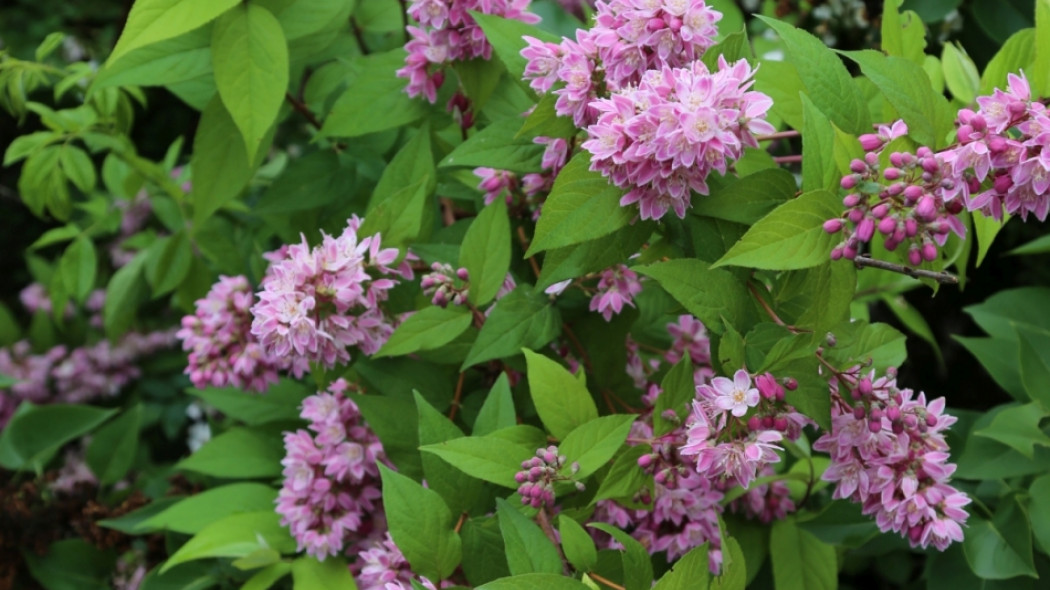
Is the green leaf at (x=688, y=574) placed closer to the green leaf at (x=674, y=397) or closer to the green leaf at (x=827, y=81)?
the green leaf at (x=674, y=397)

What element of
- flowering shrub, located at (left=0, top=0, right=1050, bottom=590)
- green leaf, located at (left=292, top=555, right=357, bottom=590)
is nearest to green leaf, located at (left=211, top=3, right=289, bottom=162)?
flowering shrub, located at (left=0, top=0, right=1050, bottom=590)

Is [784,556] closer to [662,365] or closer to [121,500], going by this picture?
[662,365]

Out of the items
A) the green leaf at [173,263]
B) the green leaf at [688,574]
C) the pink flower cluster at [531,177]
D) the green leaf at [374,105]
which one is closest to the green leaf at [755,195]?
the pink flower cluster at [531,177]

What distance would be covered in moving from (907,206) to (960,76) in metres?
0.67

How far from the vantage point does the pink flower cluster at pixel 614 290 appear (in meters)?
1.21

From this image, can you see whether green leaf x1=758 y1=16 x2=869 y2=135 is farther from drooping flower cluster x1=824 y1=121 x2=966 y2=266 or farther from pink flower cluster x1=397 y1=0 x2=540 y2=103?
pink flower cluster x1=397 y1=0 x2=540 y2=103

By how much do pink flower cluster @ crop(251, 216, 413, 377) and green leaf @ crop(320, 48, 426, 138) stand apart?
0.60 feet

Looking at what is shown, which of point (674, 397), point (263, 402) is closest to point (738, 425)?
point (674, 397)

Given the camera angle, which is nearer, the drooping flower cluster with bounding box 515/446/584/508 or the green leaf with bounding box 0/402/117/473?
the drooping flower cluster with bounding box 515/446/584/508

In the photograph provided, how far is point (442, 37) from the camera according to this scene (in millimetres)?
1257

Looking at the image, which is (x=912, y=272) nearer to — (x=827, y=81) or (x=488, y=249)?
(x=827, y=81)

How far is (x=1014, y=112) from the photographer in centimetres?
85

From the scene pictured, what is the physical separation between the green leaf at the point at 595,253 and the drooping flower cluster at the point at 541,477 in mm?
188

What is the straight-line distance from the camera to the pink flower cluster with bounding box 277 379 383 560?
4.21ft
